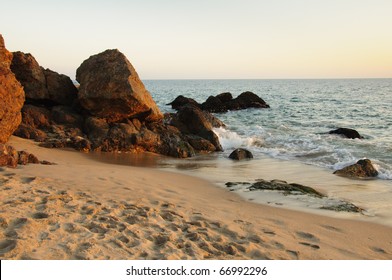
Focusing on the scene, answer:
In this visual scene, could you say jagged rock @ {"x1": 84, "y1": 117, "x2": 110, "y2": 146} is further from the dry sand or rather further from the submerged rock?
the submerged rock

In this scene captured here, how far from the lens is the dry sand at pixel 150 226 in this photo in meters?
4.21

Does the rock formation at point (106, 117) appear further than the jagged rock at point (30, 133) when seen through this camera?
Yes

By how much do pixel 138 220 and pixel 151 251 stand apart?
986mm

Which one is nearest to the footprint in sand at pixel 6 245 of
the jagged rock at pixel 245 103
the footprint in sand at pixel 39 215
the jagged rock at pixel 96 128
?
the footprint in sand at pixel 39 215

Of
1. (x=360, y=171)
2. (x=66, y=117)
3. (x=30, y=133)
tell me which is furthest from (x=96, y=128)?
(x=360, y=171)

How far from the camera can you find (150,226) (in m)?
4.97

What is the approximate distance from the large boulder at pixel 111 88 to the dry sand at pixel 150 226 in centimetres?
540

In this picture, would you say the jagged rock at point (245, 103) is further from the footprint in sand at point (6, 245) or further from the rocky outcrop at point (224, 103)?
the footprint in sand at point (6, 245)

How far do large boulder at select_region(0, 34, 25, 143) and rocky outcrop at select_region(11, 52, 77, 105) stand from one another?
7.02 ft

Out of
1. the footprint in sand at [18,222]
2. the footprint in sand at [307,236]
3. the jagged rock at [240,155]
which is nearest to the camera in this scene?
the footprint in sand at [18,222]

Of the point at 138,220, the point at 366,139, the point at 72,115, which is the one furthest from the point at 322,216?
the point at 366,139

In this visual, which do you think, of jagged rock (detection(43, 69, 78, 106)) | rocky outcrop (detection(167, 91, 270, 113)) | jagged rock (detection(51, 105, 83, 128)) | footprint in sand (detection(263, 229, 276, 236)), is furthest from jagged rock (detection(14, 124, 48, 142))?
rocky outcrop (detection(167, 91, 270, 113))

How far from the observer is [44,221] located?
15.4 feet
